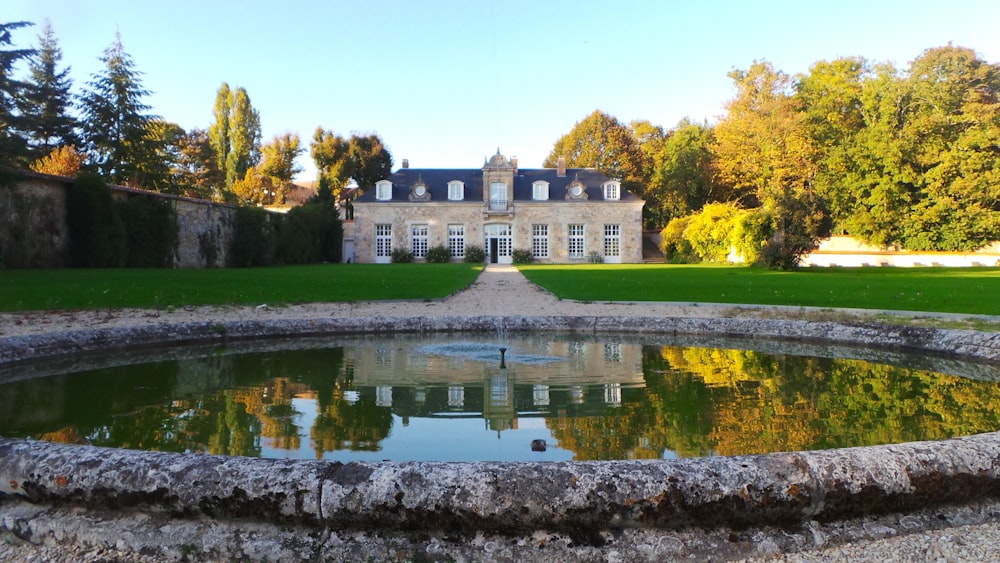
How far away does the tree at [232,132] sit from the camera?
4666 cm

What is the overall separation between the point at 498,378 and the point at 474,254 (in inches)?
1395

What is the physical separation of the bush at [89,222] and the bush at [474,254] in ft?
73.8

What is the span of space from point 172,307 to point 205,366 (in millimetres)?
4337

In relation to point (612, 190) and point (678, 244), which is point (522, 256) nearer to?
point (612, 190)

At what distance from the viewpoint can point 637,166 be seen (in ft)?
153

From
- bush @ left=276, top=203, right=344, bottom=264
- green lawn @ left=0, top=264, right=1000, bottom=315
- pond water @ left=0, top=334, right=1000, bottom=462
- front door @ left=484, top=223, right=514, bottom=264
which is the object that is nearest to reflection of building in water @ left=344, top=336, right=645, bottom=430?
pond water @ left=0, top=334, right=1000, bottom=462

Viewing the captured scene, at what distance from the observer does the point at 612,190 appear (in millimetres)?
39656

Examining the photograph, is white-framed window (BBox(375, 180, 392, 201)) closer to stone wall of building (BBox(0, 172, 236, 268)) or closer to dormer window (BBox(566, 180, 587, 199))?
dormer window (BBox(566, 180, 587, 199))

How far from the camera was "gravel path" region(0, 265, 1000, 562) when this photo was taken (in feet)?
6.32

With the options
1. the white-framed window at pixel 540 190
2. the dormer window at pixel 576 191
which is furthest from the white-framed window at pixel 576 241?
the white-framed window at pixel 540 190

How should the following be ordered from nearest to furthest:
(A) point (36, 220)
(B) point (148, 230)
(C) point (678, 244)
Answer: (A) point (36, 220) → (B) point (148, 230) → (C) point (678, 244)

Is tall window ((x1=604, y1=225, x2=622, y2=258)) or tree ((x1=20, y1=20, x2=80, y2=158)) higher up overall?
tree ((x1=20, y1=20, x2=80, y2=158))

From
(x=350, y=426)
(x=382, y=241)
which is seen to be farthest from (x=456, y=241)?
(x=350, y=426)

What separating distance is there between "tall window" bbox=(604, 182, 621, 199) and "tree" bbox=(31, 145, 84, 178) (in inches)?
1113
